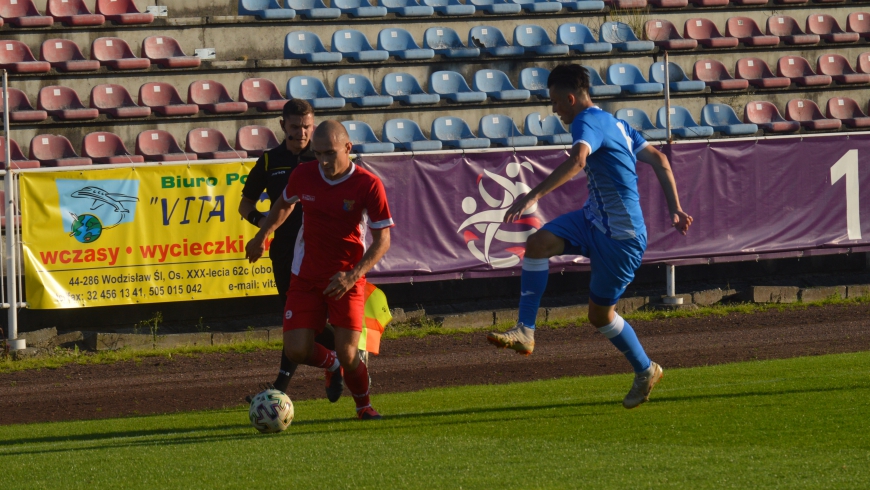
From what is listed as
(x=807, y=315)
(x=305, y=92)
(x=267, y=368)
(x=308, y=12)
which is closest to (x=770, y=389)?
(x=267, y=368)

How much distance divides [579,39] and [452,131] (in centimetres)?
376

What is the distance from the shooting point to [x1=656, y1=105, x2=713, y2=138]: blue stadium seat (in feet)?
59.2

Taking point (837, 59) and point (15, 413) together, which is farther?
point (837, 59)

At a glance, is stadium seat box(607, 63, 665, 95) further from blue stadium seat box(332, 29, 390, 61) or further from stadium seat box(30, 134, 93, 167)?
stadium seat box(30, 134, 93, 167)

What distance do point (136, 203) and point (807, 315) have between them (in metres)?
8.38

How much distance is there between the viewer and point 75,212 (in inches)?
479

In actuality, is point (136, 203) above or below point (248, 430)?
above

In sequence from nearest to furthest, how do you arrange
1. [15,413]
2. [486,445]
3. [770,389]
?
[486,445], [770,389], [15,413]

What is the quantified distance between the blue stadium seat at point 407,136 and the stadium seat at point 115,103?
3.62m

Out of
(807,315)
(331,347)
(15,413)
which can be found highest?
(331,347)

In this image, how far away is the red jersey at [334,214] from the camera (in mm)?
6578

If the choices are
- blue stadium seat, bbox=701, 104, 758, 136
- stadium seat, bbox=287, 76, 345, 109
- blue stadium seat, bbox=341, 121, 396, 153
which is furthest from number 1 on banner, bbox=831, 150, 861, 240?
stadium seat, bbox=287, 76, 345, 109

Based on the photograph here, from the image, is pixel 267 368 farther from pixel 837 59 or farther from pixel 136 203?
pixel 837 59

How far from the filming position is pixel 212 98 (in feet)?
55.4
